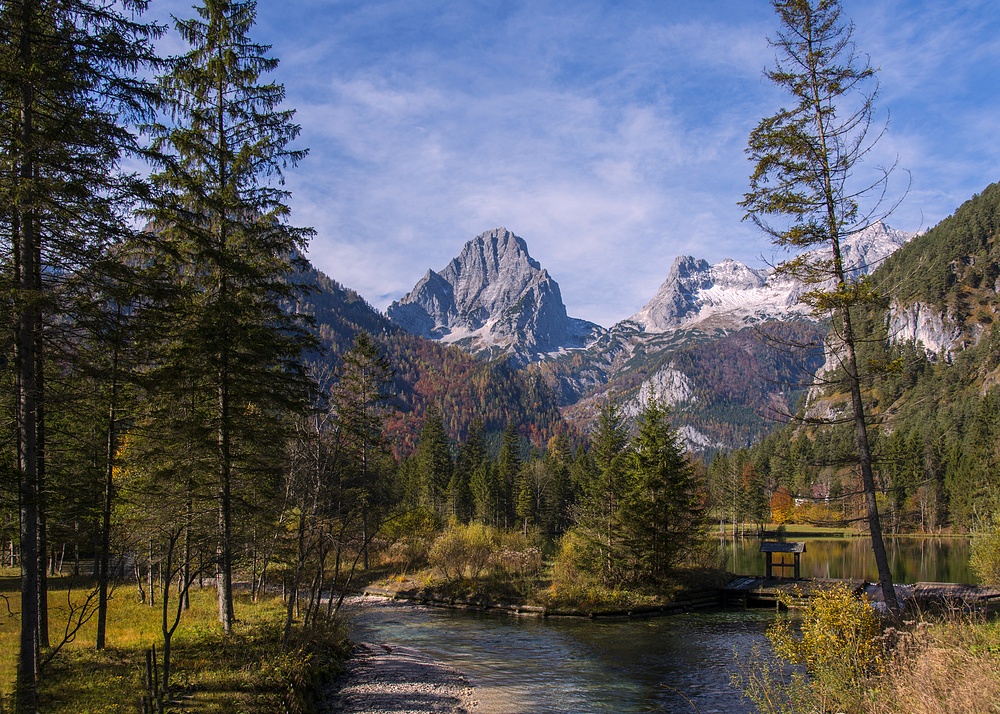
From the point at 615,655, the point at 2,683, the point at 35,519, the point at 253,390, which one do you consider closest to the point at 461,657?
the point at 615,655

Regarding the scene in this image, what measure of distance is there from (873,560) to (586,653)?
46.7 metres

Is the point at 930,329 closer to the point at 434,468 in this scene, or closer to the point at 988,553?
the point at 434,468

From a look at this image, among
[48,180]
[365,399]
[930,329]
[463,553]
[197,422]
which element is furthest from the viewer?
[930,329]

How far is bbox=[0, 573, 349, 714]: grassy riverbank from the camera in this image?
1241 cm

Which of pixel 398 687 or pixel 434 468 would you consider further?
pixel 434 468

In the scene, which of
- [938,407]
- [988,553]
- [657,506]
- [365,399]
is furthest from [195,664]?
[938,407]

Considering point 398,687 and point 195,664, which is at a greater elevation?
point 195,664

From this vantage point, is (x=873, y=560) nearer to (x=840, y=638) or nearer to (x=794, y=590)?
(x=794, y=590)

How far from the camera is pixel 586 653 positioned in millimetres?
23828

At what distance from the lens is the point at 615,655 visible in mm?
23469

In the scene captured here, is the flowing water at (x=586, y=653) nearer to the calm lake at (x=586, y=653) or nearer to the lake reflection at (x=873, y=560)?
the calm lake at (x=586, y=653)

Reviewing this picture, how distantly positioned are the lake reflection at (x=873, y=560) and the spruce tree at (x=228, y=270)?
4231 centimetres

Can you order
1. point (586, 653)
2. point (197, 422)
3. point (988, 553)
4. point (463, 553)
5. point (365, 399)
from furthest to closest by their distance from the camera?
point (365, 399)
point (463, 553)
point (988, 553)
point (586, 653)
point (197, 422)

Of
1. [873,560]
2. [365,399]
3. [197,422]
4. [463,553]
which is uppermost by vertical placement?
[365,399]
